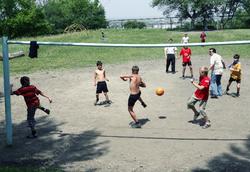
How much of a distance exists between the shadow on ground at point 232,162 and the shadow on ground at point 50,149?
2569mm

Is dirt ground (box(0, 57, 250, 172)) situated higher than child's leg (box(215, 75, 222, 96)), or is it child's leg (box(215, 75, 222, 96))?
child's leg (box(215, 75, 222, 96))

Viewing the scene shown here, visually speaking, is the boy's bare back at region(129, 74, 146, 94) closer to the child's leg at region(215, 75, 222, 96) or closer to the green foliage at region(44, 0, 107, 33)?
the child's leg at region(215, 75, 222, 96)

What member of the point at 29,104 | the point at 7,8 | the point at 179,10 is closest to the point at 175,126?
the point at 29,104

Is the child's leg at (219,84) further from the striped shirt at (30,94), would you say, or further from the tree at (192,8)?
the tree at (192,8)

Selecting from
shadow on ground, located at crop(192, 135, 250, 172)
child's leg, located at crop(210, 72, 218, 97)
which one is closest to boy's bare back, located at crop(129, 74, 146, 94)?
shadow on ground, located at crop(192, 135, 250, 172)

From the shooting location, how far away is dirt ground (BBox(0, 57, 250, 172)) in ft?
34.0

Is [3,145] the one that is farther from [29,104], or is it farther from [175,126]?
[175,126]

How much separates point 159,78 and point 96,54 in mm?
10563

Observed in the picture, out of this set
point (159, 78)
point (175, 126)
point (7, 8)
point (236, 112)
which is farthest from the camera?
point (7, 8)

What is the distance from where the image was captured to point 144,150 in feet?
36.7

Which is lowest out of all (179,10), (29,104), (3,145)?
(3,145)

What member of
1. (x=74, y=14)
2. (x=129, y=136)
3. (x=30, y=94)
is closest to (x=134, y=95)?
(x=129, y=136)

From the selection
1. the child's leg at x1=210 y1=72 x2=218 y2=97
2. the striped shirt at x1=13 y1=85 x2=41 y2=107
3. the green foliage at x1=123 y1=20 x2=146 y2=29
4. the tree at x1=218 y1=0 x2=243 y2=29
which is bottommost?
the child's leg at x1=210 y1=72 x2=218 y2=97

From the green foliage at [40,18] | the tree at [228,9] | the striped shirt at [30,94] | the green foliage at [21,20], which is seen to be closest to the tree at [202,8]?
the tree at [228,9]
